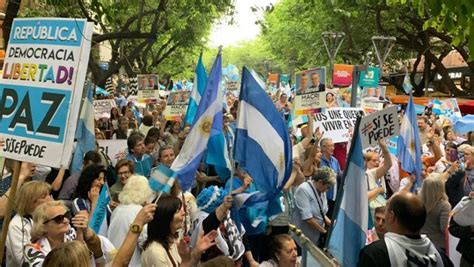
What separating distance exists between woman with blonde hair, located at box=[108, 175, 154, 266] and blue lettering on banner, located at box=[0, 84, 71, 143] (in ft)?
4.37

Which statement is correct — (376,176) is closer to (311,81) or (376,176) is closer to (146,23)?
(311,81)

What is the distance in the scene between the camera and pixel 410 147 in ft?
28.0

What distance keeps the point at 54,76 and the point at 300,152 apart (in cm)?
539

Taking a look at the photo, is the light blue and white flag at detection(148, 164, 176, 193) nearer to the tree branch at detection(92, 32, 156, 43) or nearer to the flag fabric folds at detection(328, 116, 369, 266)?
the flag fabric folds at detection(328, 116, 369, 266)

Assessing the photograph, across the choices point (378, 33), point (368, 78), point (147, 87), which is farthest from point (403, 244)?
point (378, 33)

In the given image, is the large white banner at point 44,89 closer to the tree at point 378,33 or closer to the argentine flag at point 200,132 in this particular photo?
the argentine flag at point 200,132

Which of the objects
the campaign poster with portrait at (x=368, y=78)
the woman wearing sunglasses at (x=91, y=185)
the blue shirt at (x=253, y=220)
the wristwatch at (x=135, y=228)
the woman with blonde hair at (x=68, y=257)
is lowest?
the blue shirt at (x=253, y=220)

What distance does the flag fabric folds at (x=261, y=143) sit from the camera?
207 inches

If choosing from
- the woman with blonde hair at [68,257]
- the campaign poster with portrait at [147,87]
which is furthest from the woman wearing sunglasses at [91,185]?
the campaign poster with portrait at [147,87]

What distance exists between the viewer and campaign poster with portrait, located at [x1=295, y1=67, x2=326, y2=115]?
437 inches

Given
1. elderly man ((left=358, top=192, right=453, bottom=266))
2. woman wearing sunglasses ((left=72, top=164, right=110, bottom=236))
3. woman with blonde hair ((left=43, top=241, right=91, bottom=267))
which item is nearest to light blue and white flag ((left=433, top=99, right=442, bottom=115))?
woman wearing sunglasses ((left=72, top=164, right=110, bottom=236))

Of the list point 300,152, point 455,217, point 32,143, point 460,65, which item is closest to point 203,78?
point 300,152

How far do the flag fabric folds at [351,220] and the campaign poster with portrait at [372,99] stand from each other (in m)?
11.3

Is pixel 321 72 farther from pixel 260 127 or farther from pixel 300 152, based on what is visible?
pixel 260 127
